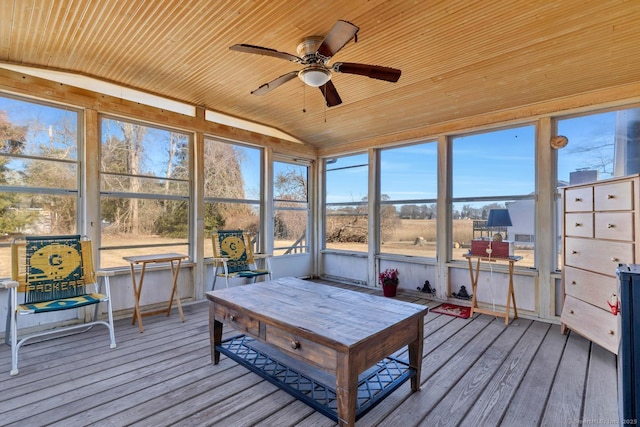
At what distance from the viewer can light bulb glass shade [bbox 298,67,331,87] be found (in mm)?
2490

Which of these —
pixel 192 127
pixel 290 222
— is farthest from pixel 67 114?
pixel 290 222

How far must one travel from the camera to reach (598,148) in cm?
342

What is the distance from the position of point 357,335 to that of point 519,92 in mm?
3297

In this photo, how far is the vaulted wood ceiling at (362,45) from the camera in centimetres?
219

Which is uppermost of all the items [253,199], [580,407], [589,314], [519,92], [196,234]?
Answer: [519,92]

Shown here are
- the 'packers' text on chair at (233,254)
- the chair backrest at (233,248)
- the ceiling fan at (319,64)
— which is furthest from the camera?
the chair backrest at (233,248)

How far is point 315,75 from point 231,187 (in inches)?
105

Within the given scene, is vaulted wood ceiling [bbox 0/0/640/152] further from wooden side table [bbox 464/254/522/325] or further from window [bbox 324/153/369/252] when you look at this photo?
wooden side table [bbox 464/254/522/325]

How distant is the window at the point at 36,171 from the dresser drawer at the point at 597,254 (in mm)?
5202

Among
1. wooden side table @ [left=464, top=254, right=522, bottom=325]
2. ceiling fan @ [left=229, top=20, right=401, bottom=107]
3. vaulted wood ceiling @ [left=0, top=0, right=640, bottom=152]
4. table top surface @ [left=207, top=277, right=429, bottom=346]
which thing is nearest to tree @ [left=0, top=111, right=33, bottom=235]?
vaulted wood ceiling @ [left=0, top=0, right=640, bottom=152]

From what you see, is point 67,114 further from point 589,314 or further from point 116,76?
point 589,314

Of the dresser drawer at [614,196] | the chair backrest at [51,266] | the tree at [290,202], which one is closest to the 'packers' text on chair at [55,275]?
the chair backrest at [51,266]

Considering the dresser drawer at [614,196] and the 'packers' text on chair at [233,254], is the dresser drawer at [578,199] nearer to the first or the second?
the dresser drawer at [614,196]

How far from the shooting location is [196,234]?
4.23m
